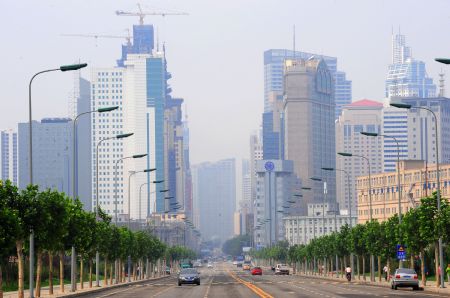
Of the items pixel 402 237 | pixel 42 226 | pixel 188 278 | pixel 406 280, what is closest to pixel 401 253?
pixel 402 237

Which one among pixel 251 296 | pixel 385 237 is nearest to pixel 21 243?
pixel 251 296

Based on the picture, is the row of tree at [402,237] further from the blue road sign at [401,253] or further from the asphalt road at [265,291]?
the asphalt road at [265,291]

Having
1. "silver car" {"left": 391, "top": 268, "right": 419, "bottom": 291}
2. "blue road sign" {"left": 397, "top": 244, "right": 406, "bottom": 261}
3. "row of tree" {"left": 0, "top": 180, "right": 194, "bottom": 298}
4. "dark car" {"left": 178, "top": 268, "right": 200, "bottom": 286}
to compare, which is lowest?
"dark car" {"left": 178, "top": 268, "right": 200, "bottom": 286}

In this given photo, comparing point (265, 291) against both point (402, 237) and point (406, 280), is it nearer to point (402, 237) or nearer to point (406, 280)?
point (406, 280)

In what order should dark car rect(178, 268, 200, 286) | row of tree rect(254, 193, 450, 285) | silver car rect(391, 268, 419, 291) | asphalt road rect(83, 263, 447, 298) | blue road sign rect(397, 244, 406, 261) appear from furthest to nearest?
dark car rect(178, 268, 200, 286)
blue road sign rect(397, 244, 406, 261)
silver car rect(391, 268, 419, 291)
row of tree rect(254, 193, 450, 285)
asphalt road rect(83, 263, 447, 298)

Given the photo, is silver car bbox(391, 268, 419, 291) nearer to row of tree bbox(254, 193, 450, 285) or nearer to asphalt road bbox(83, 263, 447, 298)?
asphalt road bbox(83, 263, 447, 298)

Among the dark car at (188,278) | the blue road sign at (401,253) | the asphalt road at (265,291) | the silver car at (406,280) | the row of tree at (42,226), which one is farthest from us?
the dark car at (188,278)

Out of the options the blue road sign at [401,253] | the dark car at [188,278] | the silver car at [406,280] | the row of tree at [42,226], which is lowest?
the dark car at [188,278]

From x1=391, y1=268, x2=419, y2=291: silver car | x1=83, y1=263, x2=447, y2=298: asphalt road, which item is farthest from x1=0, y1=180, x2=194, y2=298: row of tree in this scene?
x1=391, y1=268, x2=419, y2=291: silver car

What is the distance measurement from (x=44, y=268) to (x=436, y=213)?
50425 mm

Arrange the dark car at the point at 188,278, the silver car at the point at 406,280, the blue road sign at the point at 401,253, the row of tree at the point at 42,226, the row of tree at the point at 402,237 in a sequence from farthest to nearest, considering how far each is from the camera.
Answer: the dark car at the point at 188,278 < the blue road sign at the point at 401,253 < the silver car at the point at 406,280 < the row of tree at the point at 402,237 < the row of tree at the point at 42,226

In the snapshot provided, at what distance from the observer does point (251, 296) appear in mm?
61250

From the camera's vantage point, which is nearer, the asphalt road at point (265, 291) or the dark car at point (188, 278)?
the asphalt road at point (265, 291)

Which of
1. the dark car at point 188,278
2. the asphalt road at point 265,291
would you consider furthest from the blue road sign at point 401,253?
the dark car at point 188,278
